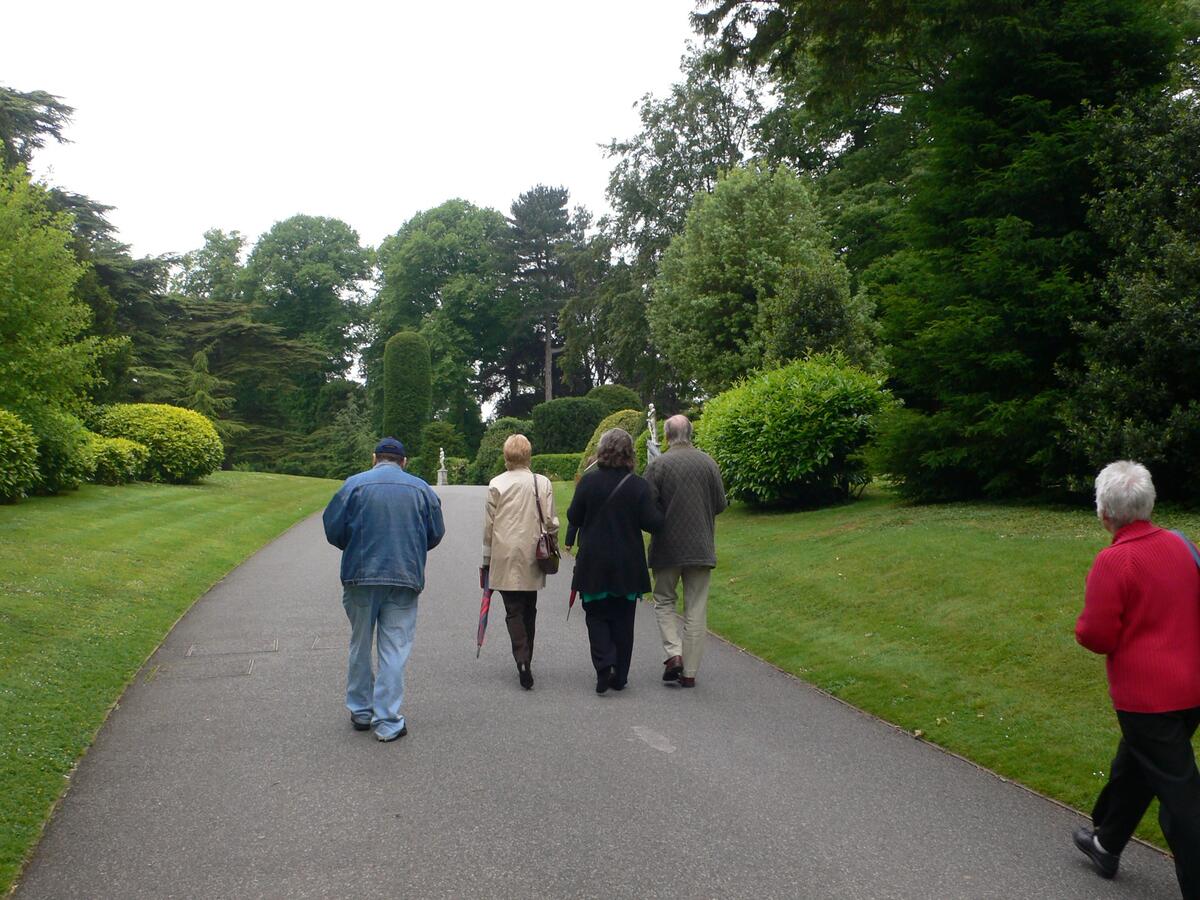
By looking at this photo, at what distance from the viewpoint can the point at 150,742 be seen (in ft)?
20.8

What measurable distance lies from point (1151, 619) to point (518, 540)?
4.61 meters

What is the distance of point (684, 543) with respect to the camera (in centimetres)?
812

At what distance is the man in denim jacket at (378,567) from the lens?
6617mm

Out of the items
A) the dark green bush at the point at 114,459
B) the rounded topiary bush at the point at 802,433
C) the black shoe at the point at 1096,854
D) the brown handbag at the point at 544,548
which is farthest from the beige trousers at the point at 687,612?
the dark green bush at the point at 114,459

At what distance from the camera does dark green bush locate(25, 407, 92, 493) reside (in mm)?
18703

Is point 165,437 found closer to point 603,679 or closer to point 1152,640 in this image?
point 603,679

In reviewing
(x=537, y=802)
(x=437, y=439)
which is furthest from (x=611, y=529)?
(x=437, y=439)

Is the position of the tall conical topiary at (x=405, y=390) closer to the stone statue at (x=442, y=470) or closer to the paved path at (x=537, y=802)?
the stone statue at (x=442, y=470)

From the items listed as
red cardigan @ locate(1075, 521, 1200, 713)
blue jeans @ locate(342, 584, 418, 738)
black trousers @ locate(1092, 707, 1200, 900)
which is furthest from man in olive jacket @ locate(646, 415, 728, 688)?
red cardigan @ locate(1075, 521, 1200, 713)

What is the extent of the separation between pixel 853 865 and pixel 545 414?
4045cm

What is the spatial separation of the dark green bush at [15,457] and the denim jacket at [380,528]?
12.8 metres

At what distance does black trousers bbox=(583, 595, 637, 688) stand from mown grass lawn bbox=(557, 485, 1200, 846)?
5.36ft

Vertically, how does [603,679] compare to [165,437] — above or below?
below

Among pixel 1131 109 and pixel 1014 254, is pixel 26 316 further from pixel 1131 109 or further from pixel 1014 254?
pixel 1131 109
